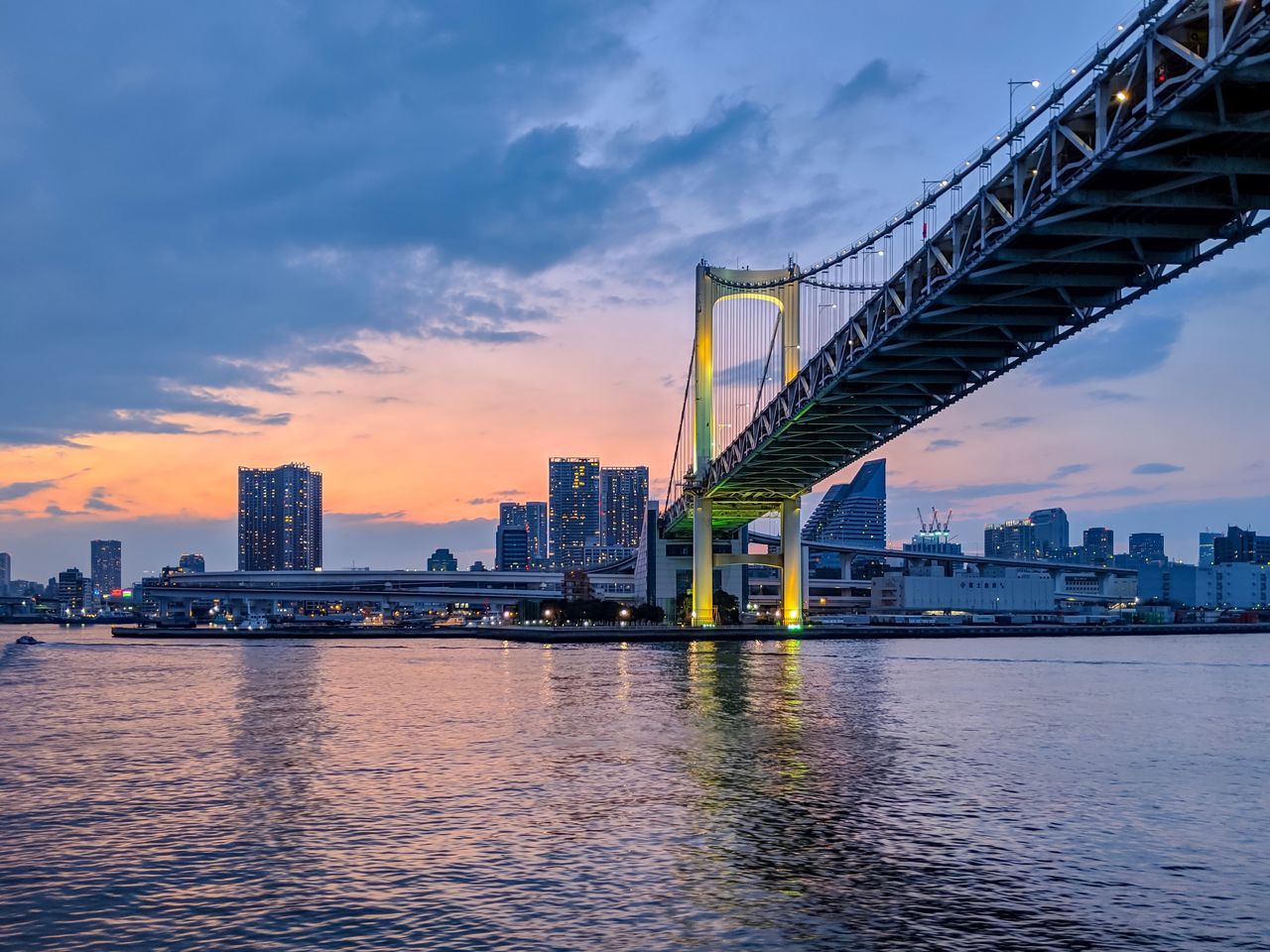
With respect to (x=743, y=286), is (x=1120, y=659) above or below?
below

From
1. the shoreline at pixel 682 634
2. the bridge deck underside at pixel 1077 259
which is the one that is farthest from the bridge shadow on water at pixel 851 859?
the shoreline at pixel 682 634

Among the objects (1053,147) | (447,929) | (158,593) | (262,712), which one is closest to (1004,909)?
(447,929)

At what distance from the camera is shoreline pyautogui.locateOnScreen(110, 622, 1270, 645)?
9219cm

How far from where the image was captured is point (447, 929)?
12883 millimetres

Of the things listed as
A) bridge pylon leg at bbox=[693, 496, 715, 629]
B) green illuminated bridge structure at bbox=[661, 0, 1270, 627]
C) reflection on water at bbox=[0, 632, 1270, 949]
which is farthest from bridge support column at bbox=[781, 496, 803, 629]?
reflection on water at bbox=[0, 632, 1270, 949]

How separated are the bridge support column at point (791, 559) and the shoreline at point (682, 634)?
179 centimetres

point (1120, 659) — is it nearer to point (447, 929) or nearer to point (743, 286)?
point (743, 286)

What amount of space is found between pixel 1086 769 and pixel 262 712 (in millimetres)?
24476

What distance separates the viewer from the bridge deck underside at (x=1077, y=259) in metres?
21.6

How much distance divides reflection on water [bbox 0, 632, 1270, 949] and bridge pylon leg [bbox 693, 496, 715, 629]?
4580 cm

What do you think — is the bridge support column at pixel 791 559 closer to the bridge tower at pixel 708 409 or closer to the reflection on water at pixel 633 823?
the bridge tower at pixel 708 409

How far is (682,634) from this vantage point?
91.2 m

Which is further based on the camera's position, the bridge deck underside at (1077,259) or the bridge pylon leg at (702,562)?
the bridge pylon leg at (702,562)

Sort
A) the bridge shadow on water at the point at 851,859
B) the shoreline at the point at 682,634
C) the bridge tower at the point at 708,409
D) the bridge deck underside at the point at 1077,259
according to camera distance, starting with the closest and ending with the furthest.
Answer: the bridge shadow on water at the point at 851,859 < the bridge deck underside at the point at 1077,259 < the bridge tower at the point at 708,409 < the shoreline at the point at 682,634
